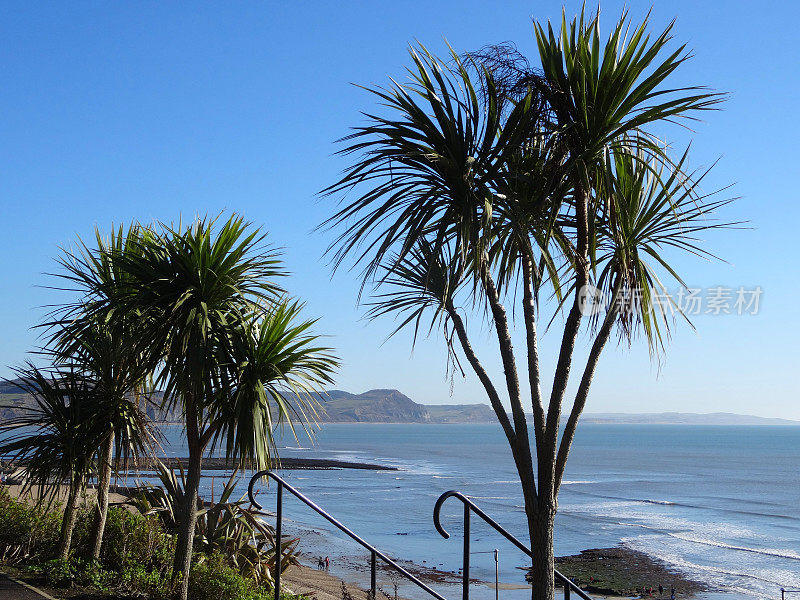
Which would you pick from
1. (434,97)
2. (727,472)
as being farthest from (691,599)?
(727,472)

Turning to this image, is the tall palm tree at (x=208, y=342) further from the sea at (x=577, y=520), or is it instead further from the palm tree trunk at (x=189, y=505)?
the sea at (x=577, y=520)

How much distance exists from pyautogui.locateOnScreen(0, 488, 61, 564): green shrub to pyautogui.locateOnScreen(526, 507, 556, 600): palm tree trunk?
5087 mm

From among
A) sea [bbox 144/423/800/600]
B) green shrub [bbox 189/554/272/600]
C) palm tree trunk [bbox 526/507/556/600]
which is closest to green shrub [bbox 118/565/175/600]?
green shrub [bbox 189/554/272/600]

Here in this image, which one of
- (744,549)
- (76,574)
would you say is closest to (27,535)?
(76,574)

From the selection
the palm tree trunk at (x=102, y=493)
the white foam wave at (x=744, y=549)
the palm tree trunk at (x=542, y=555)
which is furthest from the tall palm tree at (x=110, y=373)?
the white foam wave at (x=744, y=549)

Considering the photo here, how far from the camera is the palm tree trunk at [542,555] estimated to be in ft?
16.4

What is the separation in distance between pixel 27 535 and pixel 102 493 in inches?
56.3

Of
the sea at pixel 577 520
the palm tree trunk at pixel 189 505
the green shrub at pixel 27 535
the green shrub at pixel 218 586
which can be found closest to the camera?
the palm tree trunk at pixel 189 505

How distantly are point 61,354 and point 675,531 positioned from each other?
3677 centimetres

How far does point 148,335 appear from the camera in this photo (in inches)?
245

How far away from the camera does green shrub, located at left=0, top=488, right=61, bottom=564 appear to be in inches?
291

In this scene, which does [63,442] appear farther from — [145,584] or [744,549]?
[744,549]

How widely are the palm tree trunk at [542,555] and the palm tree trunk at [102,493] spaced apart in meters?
4.02

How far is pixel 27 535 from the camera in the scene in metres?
7.64
